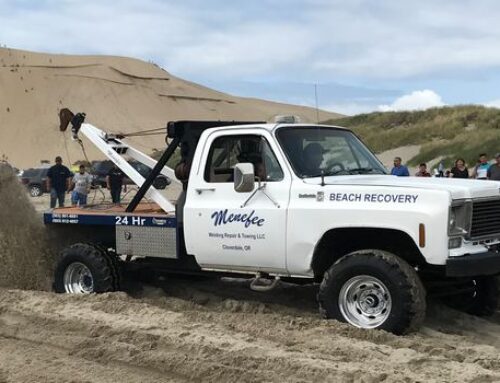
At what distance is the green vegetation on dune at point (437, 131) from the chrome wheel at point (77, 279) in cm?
2165

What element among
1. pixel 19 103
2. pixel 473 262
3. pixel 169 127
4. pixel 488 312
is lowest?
pixel 488 312

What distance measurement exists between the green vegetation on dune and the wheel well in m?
21.9

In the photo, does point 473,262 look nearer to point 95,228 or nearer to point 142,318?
point 142,318

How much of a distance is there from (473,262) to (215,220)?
2.54m

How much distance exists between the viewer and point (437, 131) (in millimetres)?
36188

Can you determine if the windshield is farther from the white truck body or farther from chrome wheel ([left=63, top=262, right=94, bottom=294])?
chrome wheel ([left=63, top=262, right=94, bottom=294])

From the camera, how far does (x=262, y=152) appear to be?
729 cm

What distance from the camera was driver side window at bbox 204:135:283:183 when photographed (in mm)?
7186

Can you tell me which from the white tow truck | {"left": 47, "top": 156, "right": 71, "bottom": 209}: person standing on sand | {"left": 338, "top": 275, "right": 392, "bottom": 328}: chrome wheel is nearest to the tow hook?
the white tow truck

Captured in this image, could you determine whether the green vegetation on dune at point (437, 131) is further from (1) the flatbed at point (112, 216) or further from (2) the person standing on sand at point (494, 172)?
(1) the flatbed at point (112, 216)

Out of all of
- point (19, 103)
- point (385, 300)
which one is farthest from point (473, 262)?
point (19, 103)

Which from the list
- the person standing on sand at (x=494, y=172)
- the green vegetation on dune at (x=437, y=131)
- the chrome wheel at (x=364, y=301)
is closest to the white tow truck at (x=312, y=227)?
the chrome wheel at (x=364, y=301)

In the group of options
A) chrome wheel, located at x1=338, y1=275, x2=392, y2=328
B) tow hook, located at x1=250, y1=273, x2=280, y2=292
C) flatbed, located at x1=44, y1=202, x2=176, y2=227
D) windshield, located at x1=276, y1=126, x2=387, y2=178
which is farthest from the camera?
flatbed, located at x1=44, y1=202, x2=176, y2=227

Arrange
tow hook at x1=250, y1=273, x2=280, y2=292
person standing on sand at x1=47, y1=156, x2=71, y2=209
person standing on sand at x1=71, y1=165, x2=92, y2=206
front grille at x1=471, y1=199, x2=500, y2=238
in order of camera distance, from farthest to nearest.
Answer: person standing on sand at x1=47, y1=156, x2=71, y2=209, person standing on sand at x1=71, y1=165, x2=92, y2=206, tow hook at x1=250, y1=273, x2=280, y2=292, front grille at x1=471, y1=199, x2=500, y2=238
